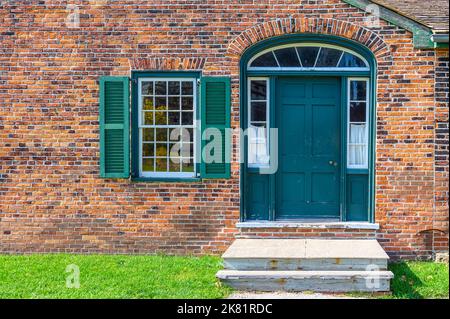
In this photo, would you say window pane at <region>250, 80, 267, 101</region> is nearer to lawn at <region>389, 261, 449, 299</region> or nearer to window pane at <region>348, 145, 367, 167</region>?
window pane at <region>348, 145, 367, 167</region>

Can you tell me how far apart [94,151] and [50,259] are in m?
1.81

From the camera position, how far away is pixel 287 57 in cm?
931

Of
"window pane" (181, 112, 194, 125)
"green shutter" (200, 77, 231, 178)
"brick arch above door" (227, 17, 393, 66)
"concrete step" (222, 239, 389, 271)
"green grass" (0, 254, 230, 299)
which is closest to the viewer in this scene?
"green grass" (0, 254, 230, 299)

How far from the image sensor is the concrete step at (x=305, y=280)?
736 centimetres

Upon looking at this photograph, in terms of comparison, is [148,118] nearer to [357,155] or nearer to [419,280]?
[357,155]

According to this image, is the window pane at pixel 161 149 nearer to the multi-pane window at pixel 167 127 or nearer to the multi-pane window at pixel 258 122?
the multi-pane window at pixel 167 127

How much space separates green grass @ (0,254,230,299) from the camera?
23.7 ft

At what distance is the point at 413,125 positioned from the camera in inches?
354

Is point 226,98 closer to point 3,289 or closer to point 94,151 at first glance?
point 94,151

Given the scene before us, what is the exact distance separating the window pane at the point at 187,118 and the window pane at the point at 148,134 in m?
0.52

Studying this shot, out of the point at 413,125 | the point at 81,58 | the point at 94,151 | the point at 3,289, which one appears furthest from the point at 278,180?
the point at 3,289

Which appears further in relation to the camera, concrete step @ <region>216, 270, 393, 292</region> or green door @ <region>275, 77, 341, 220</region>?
green door @ <region>275, 77, 341, 220</region>

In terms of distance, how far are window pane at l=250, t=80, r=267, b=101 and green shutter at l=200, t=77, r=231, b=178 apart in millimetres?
463

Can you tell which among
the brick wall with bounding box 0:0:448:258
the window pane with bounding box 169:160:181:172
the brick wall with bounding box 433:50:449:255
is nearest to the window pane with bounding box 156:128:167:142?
the window pane with bounding box 169:160:181:172
